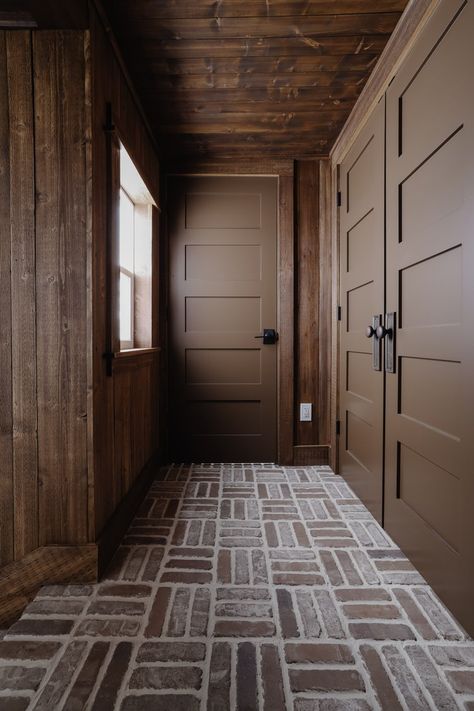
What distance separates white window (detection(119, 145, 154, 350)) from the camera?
2.77 meters

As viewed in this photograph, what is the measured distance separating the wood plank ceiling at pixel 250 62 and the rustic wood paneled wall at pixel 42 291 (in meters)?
0.51

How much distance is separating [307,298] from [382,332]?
1.29 meters

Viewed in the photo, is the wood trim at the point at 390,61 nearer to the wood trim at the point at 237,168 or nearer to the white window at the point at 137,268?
the wood trim at the point at 237,168

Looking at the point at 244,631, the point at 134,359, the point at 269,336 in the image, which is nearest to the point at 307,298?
the point at 269,336

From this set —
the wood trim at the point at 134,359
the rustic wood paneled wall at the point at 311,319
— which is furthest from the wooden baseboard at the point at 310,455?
the wood trim at the point at 134,359

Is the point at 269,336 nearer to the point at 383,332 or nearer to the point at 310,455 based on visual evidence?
the point at 310,455

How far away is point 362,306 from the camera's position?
256 cm

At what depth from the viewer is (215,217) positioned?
3.32 meters

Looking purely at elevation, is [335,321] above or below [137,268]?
below

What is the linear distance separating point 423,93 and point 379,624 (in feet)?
7.01

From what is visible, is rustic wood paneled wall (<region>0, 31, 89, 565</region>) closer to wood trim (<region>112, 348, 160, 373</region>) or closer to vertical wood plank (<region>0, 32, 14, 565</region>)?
vertical wood plank (<region>0, 32, 14, 565</region>)

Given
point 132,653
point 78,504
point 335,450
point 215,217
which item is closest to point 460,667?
point 132,653

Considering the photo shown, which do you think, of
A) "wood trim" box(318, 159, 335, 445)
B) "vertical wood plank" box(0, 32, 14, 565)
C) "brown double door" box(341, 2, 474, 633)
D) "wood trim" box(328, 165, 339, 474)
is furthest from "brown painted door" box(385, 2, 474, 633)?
"vertical wood plank" box(0, 32, 14, 565)

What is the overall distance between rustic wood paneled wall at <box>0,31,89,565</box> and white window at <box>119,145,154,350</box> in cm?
102
